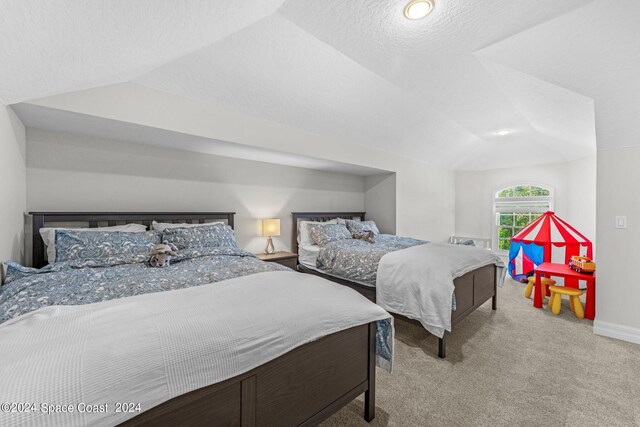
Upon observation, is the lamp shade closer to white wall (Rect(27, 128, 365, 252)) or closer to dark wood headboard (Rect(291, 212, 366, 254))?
white wall (Rect(27, 128, 365, 252))

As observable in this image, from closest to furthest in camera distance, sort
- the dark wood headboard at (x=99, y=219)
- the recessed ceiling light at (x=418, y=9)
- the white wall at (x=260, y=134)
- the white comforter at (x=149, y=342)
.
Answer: the white comforter at (x=149, y=342) → the recessed ceiling light at (x=418, y=9) → the white wall at (x=260, y=134) → the dark wood headboard at (x=99, y=219)

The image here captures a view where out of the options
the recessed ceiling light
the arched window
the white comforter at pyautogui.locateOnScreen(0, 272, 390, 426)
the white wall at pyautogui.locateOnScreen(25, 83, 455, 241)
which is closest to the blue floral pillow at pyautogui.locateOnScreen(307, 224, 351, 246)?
the white wall at pyautogui.locateOnScreen(25, 83, 455, 241)

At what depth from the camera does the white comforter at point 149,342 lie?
2.48 ft

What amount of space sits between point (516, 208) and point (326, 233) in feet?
13.5

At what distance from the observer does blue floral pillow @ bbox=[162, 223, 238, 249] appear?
2.62 meters

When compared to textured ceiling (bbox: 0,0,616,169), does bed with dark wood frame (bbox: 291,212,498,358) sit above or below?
below

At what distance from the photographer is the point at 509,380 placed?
1986mm

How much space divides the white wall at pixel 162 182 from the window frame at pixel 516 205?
3.59 meters

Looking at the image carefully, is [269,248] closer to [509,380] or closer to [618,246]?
[509,380]

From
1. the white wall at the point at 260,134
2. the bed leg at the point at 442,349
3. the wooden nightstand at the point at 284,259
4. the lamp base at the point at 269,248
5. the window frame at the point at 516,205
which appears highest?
the white wall at the point at 260,134

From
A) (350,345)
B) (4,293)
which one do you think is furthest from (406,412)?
(4,293)

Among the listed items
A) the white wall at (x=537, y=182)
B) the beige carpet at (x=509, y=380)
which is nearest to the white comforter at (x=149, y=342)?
the beige carpet at (x=509, y=380)

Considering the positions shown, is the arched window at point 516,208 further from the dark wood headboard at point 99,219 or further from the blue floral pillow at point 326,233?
the dark wood headboard at point 99,219

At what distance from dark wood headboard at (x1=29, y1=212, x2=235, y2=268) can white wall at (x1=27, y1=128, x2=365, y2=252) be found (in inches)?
4.9
